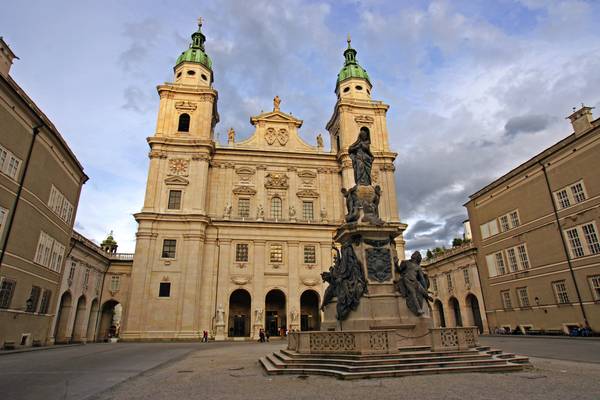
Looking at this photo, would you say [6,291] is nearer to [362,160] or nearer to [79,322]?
[79,322]

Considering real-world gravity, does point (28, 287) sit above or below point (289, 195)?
below

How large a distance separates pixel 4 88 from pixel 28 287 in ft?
34.0

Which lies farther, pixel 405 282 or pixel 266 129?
pixel 266 129

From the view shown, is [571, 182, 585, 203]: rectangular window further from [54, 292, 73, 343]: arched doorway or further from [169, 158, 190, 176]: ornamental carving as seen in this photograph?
[54, 292, 73, 343]: arched doorway

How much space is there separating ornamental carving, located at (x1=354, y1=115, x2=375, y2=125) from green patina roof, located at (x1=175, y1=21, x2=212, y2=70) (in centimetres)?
1794

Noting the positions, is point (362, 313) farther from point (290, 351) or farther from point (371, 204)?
point (371, 204)

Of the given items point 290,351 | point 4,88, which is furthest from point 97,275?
point 290,351

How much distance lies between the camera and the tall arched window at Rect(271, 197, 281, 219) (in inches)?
1487

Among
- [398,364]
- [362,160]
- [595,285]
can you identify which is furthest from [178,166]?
[595,285]

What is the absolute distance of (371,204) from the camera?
13.0 m

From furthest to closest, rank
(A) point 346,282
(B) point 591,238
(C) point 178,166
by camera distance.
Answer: (C) point 178,166 → (B) point 591,238 → (A) point 346,282

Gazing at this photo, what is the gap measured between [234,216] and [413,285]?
2746 cm

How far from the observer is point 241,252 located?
35.2 meters

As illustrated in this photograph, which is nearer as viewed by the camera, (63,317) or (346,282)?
(346,282)
